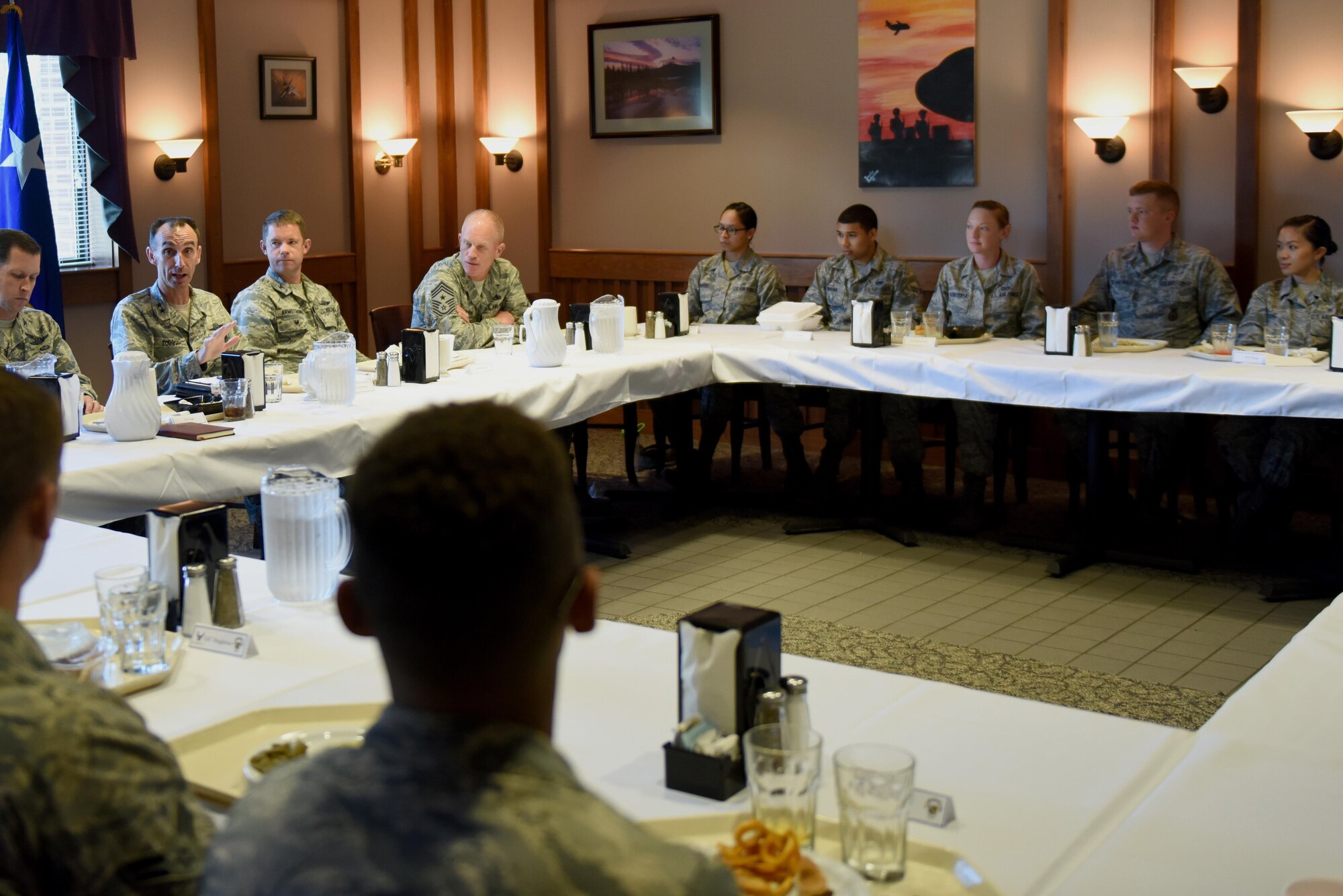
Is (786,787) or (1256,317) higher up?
(1256,317)

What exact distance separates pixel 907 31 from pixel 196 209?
3758mm

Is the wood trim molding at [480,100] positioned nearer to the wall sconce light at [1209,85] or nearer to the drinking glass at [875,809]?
the wall sconce light at [1209,85]

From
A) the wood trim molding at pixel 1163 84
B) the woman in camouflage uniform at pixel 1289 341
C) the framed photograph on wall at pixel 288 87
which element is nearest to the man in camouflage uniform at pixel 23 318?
the framed photograph on wall at pixel 288 87

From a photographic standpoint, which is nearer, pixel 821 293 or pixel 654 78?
pixel 821 293

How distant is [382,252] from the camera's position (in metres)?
8.02

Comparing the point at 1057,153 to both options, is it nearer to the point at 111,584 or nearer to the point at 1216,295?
the point at 1216,295

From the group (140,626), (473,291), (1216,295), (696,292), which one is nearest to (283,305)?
(473,291)

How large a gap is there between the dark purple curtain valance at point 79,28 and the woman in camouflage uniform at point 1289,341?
16.7 feet

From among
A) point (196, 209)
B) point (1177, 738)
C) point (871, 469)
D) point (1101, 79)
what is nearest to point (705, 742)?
point (1177, 738)

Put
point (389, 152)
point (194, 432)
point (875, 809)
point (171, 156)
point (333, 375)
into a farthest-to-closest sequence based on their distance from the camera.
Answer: point (389, 152) < point (171, 156) < point (333, 375) < point (194, 432) < point (875, 809)

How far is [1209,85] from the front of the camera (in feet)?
19.6

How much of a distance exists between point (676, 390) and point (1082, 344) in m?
1.55

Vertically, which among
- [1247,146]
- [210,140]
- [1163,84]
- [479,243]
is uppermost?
[1163,84]

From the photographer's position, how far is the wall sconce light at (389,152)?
786 cm
